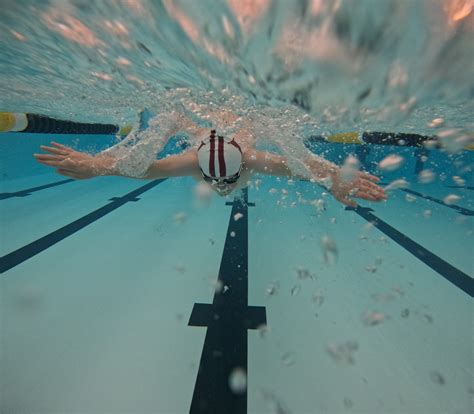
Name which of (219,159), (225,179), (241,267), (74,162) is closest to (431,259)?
(241,267)

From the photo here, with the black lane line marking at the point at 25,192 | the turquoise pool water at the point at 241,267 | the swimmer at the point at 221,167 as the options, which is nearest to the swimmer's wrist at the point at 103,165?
the swimmer at the point at 221,167

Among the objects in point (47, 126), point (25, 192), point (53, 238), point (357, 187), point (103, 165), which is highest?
point (357, 187)

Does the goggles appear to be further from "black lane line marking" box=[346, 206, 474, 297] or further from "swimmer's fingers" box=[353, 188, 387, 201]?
"black lane line marking" box=[346, 206, 474, 297]

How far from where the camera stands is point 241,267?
107 inches

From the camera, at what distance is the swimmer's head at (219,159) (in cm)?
200

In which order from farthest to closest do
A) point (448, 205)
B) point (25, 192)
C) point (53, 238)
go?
1. point (448, 205)
2. point (25, 192)
3. point (53, 238)

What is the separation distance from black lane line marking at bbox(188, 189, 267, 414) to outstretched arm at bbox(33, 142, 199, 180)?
1.01 metres

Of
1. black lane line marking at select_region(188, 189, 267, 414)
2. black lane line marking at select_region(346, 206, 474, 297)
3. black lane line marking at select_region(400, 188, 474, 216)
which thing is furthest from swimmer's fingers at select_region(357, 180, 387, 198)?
black lane line marking at select_region(400, 188, 474, 216)

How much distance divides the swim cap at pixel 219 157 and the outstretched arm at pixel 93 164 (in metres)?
0.15

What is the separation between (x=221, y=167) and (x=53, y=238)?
2.48 m

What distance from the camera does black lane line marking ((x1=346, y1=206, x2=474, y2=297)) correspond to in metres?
2.56

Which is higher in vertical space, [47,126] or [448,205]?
[47,126]

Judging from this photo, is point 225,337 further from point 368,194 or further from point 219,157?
point 368,194

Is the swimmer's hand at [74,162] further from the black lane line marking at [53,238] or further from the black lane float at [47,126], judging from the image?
the black lane float at [47,126]
